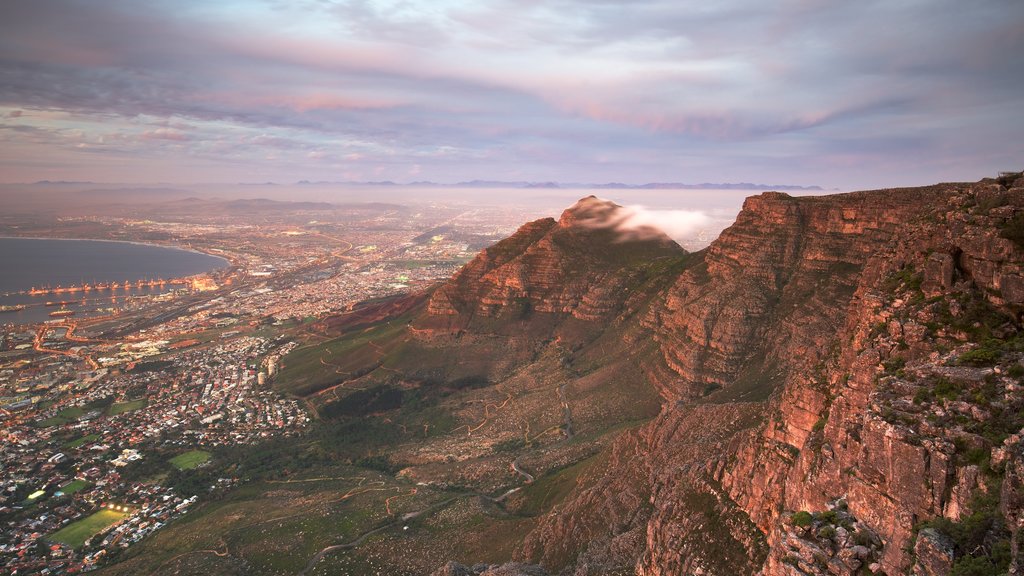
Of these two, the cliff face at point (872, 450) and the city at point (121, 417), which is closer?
the cliff face at point (872, 450)

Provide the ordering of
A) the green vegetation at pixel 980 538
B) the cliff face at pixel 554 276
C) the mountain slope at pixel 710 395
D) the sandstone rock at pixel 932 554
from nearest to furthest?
the green vegetation at pixel 980 538
the sandstone rock at pixel 932 554
the mountain slope at pixel 710 395
the cliff face at pixel 554 276

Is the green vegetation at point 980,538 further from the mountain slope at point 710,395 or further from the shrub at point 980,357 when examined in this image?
the shrub at point 980,357

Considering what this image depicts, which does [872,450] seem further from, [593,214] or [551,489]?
[593,214]

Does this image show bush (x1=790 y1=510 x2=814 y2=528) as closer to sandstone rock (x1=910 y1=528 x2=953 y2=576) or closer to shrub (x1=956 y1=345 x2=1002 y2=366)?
sandstone rock (x1=910 y1=528 x2=953 y2=576)

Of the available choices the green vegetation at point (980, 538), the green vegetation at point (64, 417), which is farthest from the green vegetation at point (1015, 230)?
the green vegetation at point (64, 417)

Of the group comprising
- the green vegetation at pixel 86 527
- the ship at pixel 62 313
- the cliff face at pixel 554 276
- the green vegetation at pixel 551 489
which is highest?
the cliff face at pixel 554 276

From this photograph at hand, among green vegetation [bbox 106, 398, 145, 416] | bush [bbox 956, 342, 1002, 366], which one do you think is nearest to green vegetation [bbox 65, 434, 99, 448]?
green vegetation [bbox 106, 398, 145, 416]

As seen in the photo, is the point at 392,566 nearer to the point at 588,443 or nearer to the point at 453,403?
the point at 588,443
